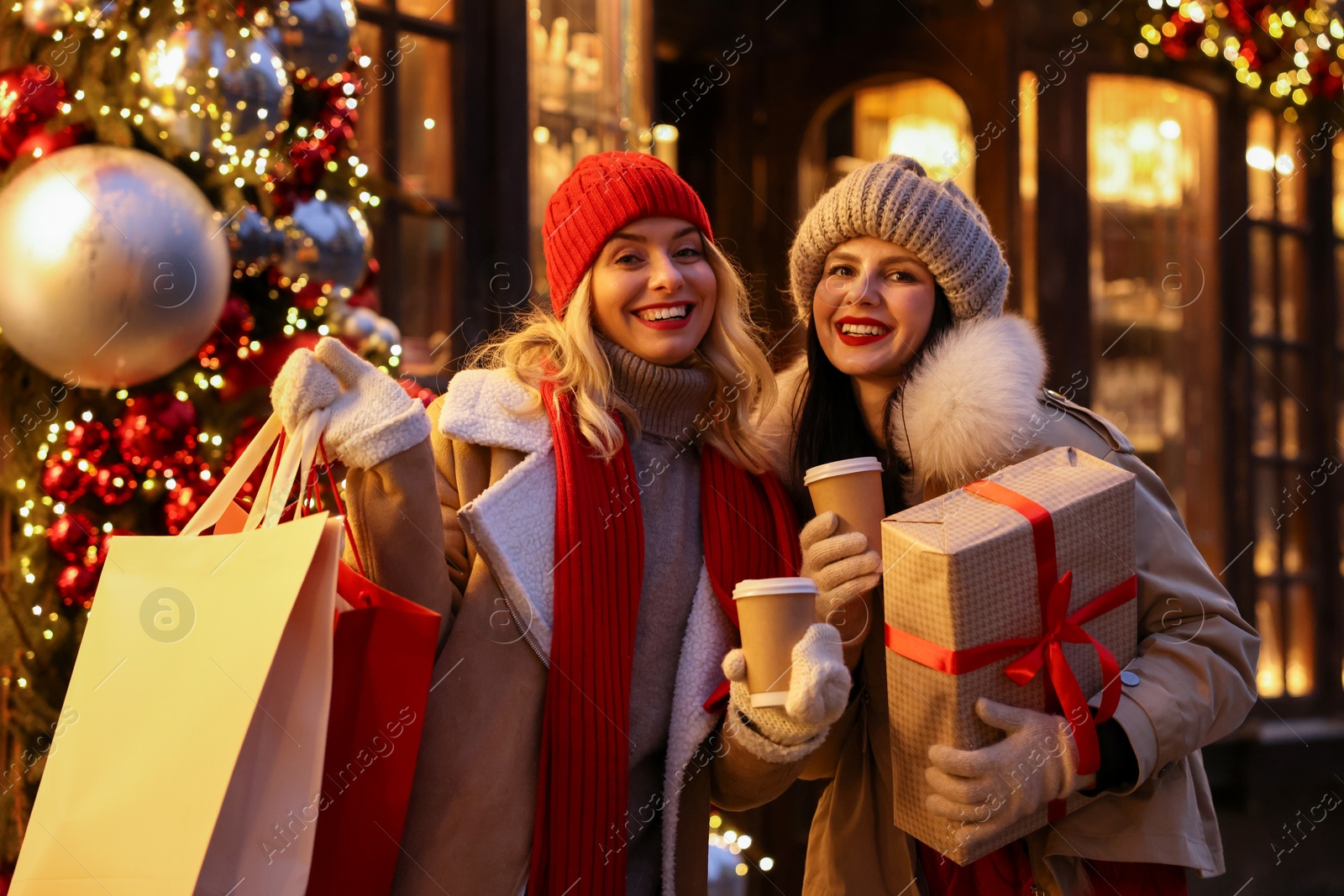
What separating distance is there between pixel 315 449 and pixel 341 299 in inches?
55.1

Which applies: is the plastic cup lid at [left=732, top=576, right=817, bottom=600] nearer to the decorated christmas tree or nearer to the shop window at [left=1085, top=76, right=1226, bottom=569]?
the decorated christmas tree

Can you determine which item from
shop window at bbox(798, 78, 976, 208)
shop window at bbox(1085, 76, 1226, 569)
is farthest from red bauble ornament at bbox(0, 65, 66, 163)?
shop window at bbox(1085, 76, 1226, 569)

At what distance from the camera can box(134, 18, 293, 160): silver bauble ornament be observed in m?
2.28

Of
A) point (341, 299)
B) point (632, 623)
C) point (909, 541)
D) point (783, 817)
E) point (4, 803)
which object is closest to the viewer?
point (909, 541)

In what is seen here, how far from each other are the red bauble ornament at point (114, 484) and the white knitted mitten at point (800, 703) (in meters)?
1.55

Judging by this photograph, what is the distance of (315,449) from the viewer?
136 centimetres

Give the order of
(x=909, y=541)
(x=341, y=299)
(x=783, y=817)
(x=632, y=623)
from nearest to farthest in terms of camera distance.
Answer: (x=909, y=541), (x=632, y=623), (x=341, y=299), (x=783, y=817)

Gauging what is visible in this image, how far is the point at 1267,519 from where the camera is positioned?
488cm

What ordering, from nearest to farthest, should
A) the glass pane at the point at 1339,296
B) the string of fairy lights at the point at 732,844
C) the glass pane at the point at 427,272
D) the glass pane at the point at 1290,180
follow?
the string of fairy lights at the point at 732,844, the glass pane at the point at 427,272, the glass pane at the point at 1290,180, the glass pane at the point at 1339,296

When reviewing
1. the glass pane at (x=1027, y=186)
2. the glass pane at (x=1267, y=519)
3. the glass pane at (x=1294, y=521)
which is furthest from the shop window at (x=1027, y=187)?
the glass pane at (x=1294, y=521)

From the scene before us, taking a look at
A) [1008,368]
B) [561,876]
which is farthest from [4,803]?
[1008,368]

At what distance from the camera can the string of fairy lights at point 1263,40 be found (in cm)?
434

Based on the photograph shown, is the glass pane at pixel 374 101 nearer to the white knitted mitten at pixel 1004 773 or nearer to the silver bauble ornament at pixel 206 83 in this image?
the silver bauble ornament at pixel 206 83

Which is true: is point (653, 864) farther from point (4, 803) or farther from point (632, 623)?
point (4, 803)
